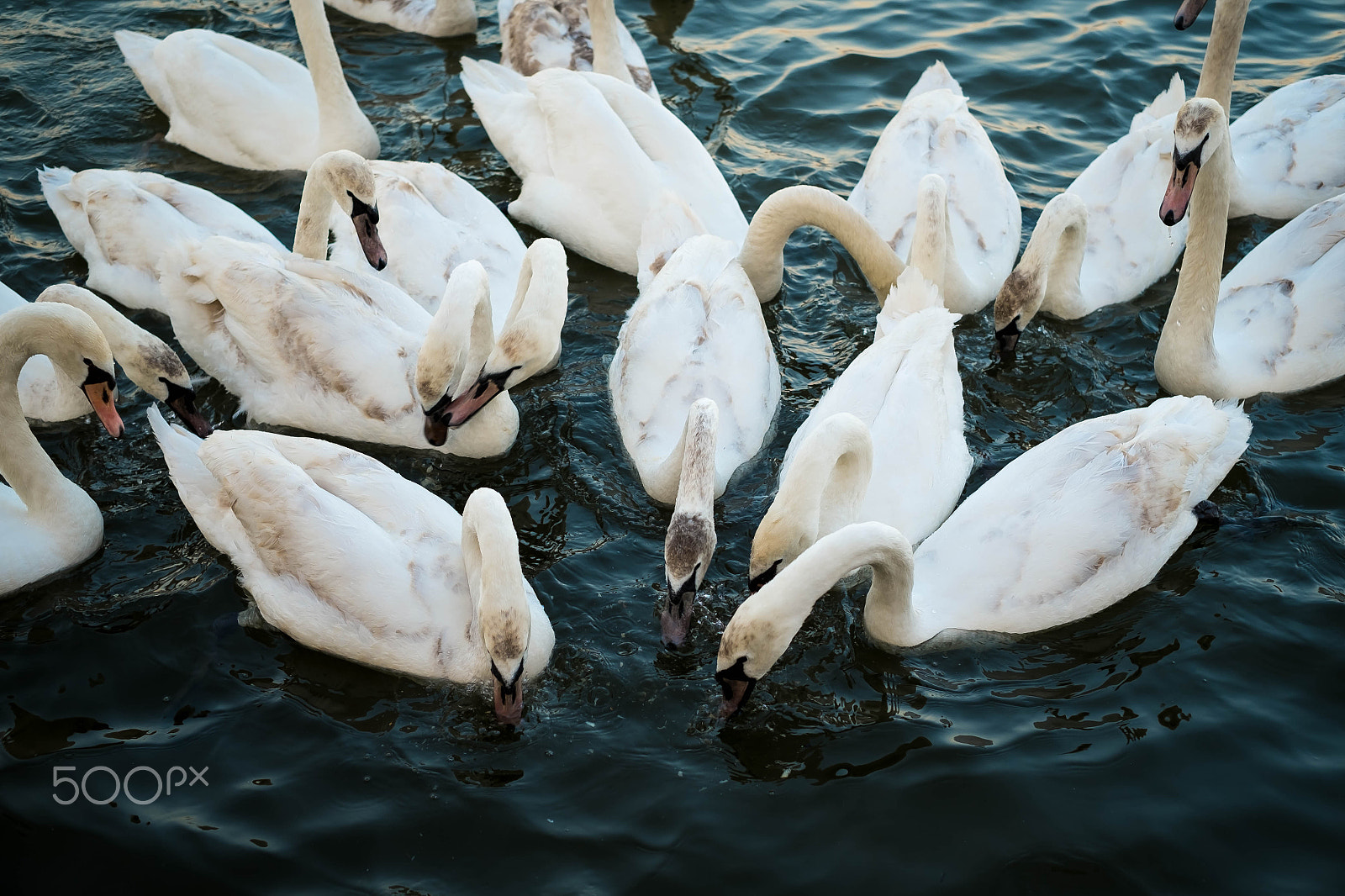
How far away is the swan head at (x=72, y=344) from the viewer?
22.9ft

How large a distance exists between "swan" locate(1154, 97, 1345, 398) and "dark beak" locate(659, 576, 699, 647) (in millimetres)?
4294

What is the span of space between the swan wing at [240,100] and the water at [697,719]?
7.65 feet

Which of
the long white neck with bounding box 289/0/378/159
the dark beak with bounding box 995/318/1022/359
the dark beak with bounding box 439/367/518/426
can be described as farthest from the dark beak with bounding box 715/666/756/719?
the long white neck with bounding box 289/0/378/159

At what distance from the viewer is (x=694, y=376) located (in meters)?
8.00

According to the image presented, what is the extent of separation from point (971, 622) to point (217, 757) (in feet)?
13.6

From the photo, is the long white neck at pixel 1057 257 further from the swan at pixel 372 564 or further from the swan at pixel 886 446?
the swan at pixel 372 564

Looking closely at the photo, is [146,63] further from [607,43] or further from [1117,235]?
[1117,235]

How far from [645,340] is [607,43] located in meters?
4.59

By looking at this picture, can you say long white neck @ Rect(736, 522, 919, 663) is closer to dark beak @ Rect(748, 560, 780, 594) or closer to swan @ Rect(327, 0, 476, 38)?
dark beak @ Rect(748, 560, 780, 594)

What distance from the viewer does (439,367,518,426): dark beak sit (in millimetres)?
7539

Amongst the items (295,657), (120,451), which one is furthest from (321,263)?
(295,657)

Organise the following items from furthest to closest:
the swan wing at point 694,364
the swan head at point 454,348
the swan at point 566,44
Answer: the swan at point 566,44 < the swan wing at point 694,364 < the swan head at point 454,348

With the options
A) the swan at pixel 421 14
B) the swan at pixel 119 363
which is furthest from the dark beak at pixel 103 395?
the swan at pixel 421 14

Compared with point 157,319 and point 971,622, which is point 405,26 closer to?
point 157,319
